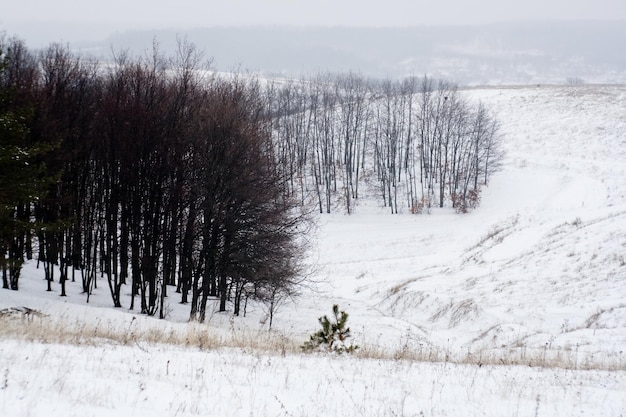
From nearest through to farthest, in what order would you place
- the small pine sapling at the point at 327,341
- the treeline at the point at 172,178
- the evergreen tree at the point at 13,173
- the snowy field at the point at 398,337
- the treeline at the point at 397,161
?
the snowy field at the point at 398,337
the small pine sapling at the point at 327,341
the evergreen tree at the point at 13,173
the treeline at the point at 172,178
the treeline at the point at 397,161

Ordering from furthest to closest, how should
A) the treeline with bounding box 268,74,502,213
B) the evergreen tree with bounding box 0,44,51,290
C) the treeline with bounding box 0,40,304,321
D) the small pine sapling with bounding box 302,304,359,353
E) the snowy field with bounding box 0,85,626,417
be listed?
1. the treeline with bounding box 268,74,502,213
2. the treeline with bounding box 0,40,304,321
3. the evergreen tree with bounding box 0,44,51,290
4. the small pine sapling with bounding box 302,304,359,353
5. the snowy field with bounding box 0,85,626,417

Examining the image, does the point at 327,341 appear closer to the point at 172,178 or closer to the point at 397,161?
the point at 172,178

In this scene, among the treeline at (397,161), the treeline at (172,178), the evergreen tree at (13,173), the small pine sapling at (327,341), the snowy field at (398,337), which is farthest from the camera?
the treeline at (397,161)

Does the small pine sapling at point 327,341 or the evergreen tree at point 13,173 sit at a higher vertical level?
the evergreen tree at point 13,173

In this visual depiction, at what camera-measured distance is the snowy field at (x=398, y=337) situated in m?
6.05

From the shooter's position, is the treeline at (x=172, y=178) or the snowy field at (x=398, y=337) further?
the treeline at (x=172, y=178)

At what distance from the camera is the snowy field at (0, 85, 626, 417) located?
605 centimetres

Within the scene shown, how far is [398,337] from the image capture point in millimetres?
18969

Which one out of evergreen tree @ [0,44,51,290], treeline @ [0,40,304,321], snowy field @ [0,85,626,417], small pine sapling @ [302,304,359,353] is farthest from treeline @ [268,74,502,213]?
small pine sapling @ [302,304,359,353]

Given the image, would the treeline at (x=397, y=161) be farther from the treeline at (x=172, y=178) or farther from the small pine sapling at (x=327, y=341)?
the small pine sapling at (x=327, y=341)

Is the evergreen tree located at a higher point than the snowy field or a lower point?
higher

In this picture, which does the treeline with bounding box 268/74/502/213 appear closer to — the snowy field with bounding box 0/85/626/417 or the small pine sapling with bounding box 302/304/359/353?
the snowy field with bounding box 0/85/626/417

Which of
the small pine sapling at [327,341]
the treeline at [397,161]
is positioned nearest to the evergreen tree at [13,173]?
the small pine sapling at [327,341]

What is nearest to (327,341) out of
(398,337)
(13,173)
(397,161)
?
(398,337)
